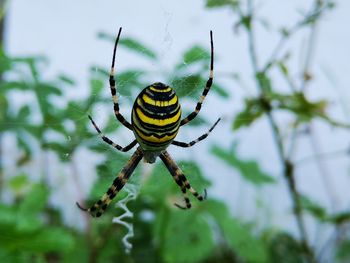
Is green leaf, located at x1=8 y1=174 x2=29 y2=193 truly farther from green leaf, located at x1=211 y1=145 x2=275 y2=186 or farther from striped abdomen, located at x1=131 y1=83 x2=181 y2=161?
striped abdomen, located at x1=131 y1=83 x2=181 y2=161

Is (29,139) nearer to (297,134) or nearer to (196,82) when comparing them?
(297,134)

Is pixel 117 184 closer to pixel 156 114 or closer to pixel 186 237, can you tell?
pixel 186 237

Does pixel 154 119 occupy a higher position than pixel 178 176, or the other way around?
pixel 154 119

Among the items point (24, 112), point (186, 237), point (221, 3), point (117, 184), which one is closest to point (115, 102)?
point (221, 3)

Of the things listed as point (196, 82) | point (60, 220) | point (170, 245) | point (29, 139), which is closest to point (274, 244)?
point (170, 245)

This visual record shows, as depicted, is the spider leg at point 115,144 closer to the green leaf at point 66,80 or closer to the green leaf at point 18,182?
the green leaf at point 66,80

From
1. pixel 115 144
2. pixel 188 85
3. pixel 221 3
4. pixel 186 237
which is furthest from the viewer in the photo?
pixel 186 237

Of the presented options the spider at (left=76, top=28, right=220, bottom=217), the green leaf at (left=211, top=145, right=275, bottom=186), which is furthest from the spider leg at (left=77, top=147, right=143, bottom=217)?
the green leaf at (left=211, top=145, right=275, bottom=186)

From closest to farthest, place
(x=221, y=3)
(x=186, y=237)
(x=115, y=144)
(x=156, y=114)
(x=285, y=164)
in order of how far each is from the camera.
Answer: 1. (x=156, y=114)
2. (x=115, y=144)
3. (x=221, y=3)
4. (x=285, y=164)
5. (x=186, y=237)

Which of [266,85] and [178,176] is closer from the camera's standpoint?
[266,85]
